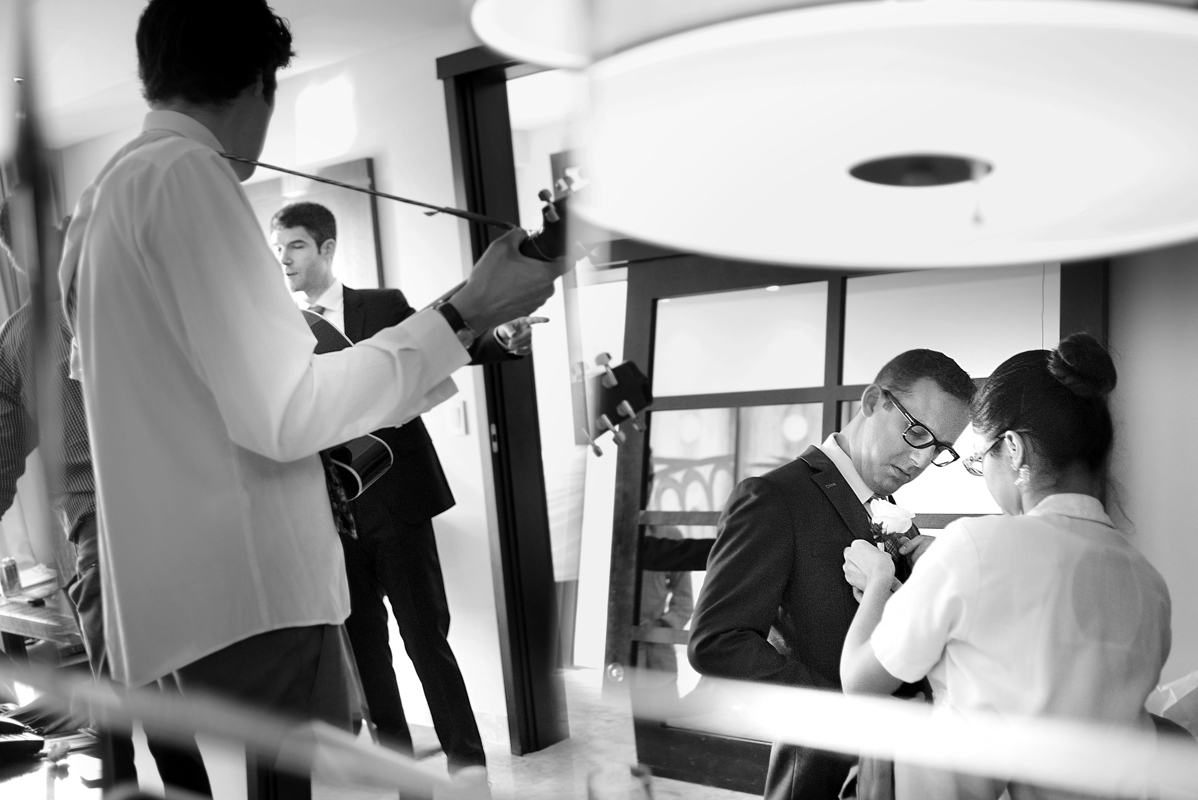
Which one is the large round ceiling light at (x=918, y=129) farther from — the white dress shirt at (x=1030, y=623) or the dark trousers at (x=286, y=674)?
the dark trousers at (x=286, y=674)

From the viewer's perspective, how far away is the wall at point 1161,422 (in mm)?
398

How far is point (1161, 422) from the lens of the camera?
43 cm

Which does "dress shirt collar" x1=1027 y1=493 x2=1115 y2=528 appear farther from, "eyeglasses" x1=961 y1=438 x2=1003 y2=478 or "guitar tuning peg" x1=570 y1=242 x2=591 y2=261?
Answer: "guitar tuning peg" x1=570 y1=242 x2=591 y2=261

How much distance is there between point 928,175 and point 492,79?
1.13ft

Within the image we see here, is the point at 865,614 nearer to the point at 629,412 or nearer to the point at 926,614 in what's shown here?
the point at 926,614

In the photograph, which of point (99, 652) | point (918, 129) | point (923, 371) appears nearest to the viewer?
point (918, 129)

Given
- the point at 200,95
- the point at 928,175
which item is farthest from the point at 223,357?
the point at 928,175

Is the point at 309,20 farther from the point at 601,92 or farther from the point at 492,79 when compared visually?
the point at 601,92

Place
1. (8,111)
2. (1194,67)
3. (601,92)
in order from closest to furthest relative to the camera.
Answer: (1194,67) < (601,92) < (8,111)

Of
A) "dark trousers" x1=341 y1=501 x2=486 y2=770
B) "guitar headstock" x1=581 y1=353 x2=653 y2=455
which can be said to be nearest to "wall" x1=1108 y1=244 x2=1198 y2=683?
"guitar headstock" x1=581 y1=353 x2=653 y2=455

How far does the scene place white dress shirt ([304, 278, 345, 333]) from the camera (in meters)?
0.66

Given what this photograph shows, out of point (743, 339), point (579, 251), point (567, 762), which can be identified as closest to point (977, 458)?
point (743, 339)

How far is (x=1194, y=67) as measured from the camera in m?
0.28

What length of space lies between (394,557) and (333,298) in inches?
7.8
